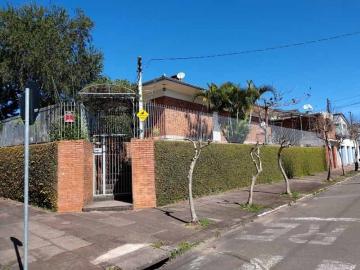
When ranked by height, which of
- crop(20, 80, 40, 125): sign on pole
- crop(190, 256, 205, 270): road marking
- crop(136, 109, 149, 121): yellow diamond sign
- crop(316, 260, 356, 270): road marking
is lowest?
crop(190, 256, 205, 270): road marking

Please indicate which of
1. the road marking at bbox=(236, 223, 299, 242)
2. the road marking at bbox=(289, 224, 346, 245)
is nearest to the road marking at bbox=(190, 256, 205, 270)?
the road marking at bbox=(236, 223, 299, 242)

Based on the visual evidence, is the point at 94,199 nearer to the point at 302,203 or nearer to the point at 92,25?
the point at 302,203

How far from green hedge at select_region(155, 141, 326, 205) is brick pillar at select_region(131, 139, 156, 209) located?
0.30 metres

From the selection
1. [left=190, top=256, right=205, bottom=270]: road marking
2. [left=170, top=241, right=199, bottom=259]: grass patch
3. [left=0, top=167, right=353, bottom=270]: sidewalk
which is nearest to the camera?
[left=190, top=256, right=205, bottom=270]: road marking

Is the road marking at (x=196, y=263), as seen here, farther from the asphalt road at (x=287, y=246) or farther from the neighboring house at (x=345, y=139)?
the neighboring house at (x=345, y=139)

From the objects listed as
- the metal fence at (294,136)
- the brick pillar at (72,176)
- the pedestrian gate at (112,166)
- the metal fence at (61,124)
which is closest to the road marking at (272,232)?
the brick pillar at (72,176)

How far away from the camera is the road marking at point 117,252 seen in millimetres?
7739

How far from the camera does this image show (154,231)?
1008 cm

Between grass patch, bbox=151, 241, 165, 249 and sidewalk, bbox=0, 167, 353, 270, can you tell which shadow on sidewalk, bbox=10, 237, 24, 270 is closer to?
sidewalk, bbox=0, 167, 353, 270

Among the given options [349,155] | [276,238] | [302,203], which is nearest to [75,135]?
[276,238]

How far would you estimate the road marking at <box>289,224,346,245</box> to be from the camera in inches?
339

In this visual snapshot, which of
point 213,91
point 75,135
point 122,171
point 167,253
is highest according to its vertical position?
point 213,91

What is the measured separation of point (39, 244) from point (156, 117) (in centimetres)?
773

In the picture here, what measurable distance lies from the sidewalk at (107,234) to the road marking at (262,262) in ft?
5.78
